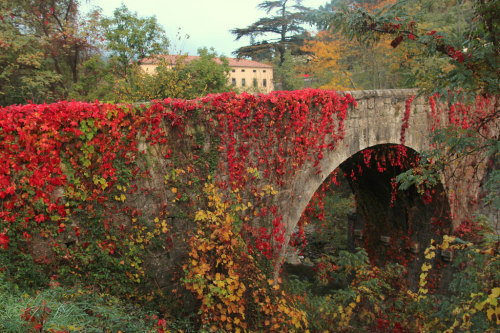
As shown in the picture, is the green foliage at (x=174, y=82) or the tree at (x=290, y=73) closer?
the green foliage at (x=174, y=82)

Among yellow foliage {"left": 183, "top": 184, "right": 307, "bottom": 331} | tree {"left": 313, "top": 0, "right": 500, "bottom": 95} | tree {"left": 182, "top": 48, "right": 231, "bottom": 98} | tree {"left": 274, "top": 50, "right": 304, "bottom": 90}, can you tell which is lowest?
yellow foliage {"left": 183, "top": 184, "right": 307, "bottom": 331}

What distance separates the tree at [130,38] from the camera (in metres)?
12.6

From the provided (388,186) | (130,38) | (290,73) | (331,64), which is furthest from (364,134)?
(290,73)

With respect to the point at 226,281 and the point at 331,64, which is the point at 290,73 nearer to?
the point at 331,64

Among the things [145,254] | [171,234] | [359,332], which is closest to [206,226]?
[171,234]

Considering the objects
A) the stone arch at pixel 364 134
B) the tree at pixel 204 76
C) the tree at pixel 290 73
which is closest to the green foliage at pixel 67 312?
the stone arch at pixel 364 134

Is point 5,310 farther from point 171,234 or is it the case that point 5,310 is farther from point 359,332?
point 359,332

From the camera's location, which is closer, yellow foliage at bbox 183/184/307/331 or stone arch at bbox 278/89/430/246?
yellow foliage at bbox 183/184/307/331

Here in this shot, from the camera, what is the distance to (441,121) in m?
7.77

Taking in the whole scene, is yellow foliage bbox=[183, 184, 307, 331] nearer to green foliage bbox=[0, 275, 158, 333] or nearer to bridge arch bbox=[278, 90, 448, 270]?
green foliage bbox=[0, 275, 158, 333]

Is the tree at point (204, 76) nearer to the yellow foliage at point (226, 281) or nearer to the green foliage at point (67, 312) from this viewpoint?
the yellow foliage at point (226, 281)

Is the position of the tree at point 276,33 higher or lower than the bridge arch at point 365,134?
higher

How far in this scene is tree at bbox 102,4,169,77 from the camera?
41.4 ft

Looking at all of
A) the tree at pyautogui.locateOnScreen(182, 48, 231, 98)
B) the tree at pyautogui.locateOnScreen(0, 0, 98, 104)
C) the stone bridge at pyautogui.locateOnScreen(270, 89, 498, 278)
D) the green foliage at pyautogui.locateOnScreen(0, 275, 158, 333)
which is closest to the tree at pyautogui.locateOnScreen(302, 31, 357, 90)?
the tree at pyautogui.locateOnScreen(182, 48, 231, 98)
